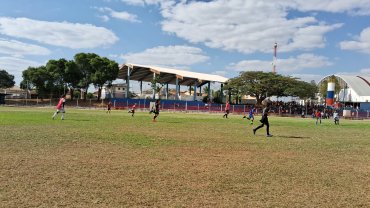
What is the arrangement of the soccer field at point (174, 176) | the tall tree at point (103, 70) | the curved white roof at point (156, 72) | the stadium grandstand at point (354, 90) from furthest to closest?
the stadium grandstand at point (354, 90) → the curved white roof at point (156, 72) → the tall tree at point (103, 70) → the soccer field at point (174, 176)

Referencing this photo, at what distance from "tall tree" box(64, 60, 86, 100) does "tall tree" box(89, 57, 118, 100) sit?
409 centimetres

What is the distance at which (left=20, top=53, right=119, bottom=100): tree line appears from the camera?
53.2 metres

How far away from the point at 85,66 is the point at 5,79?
3243 centimetres

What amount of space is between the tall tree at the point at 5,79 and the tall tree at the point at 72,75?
89.4 ft

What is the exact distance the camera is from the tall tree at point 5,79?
2697 inches

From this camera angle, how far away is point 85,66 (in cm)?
5484

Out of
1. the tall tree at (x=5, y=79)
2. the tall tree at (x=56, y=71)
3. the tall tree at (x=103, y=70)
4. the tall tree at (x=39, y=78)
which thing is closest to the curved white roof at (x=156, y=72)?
the tall tree at (x=103, y=70)

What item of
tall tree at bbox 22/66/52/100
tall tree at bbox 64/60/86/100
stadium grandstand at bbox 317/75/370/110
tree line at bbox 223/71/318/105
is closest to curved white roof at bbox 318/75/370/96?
stadium grandstand at bbox 317/75/370/110

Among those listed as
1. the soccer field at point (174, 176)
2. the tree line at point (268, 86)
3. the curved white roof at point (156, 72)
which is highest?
the curved white roof at point (156, 72)

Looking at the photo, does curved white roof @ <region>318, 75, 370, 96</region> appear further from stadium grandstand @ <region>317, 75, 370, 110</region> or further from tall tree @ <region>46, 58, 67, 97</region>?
tall tree @ <region>46, 58, 67, 97</region>

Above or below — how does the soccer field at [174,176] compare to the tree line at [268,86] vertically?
below

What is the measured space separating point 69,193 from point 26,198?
1.92 ft

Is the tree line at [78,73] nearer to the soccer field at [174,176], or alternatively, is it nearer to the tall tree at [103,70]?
the tall tree at [103,70]

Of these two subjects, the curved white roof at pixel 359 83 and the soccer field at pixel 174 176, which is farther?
the curved white roof at pixel 359 83
